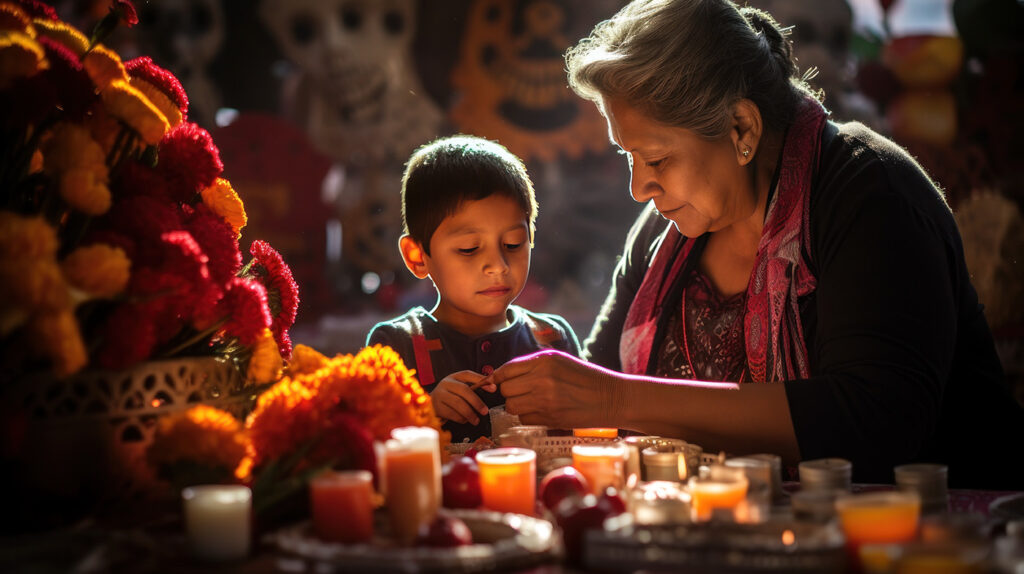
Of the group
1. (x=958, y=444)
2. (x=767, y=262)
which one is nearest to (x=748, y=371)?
(x=767, y=262)

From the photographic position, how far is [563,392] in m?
1.53

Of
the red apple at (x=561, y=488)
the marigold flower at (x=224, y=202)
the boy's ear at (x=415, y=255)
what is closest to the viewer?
the red apple at (x=561, y=488)

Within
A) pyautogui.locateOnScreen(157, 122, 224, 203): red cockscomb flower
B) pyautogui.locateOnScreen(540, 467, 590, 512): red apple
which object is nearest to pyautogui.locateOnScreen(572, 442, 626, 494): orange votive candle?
pyautogui.locateOnScreen(540, 467, 590, 512): red apple

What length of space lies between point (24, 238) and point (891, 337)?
1336 mm

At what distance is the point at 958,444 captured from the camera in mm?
1834

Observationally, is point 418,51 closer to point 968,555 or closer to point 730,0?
point 730,0

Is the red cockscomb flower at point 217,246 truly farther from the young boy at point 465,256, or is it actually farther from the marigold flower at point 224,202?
the young boy at point 465,256

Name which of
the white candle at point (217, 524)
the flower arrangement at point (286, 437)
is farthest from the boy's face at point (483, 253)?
the white candle at point (217, 524)

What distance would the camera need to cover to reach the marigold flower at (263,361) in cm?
127

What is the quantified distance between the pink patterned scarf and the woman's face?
12cm

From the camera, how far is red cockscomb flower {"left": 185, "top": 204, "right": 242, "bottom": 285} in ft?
3.98

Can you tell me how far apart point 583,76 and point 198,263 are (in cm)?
104

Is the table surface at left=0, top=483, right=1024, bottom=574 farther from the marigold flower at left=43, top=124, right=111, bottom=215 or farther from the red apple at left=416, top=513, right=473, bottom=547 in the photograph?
the marigold flower at left=43, top=124, right=111, bottom=215

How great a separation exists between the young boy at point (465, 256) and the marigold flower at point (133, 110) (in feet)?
2.75
